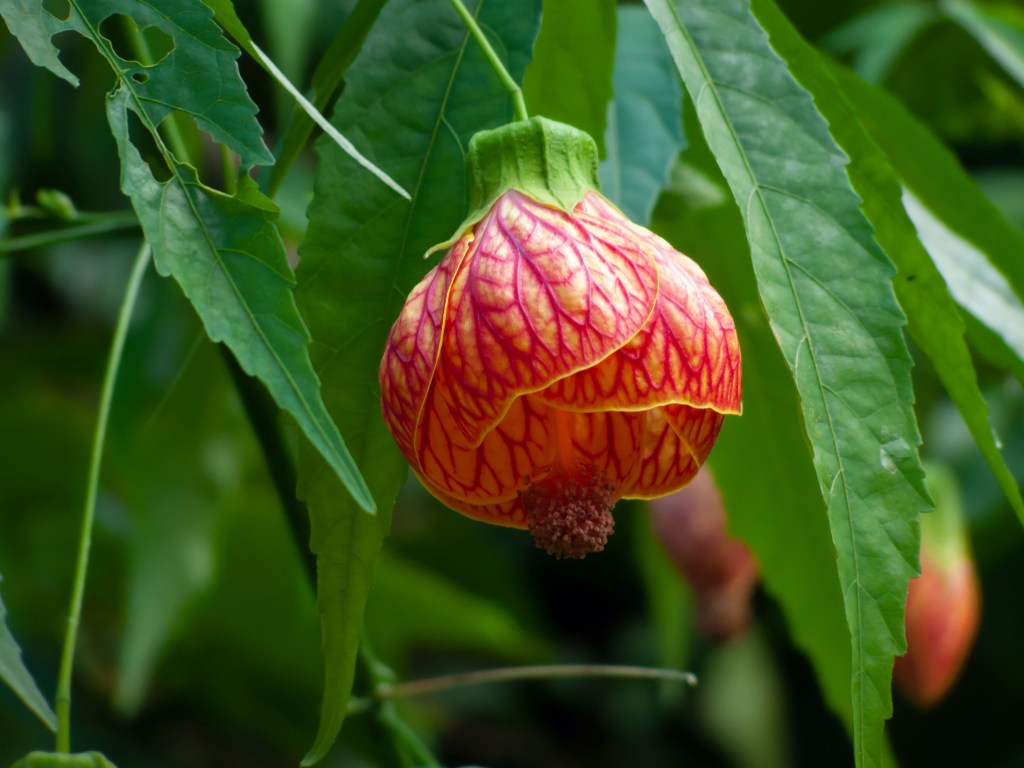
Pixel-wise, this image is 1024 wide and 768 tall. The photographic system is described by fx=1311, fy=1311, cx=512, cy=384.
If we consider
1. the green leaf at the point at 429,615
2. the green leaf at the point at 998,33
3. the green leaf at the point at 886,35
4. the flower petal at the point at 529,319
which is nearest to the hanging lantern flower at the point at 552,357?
the flower petal at the point at 529,319

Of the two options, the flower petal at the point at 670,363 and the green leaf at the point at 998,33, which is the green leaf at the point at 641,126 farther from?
the green leaf at the point at 998,33

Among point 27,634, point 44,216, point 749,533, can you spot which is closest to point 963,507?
point 749,533

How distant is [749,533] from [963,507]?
88cm

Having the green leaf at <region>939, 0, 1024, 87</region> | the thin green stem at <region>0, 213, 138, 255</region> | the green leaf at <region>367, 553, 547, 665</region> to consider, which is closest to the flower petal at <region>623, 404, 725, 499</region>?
the thin green stem at <region>0, 213, 138, 255</region>

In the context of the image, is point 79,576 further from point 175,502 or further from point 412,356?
point 175,502

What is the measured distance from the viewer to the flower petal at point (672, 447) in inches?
20.7

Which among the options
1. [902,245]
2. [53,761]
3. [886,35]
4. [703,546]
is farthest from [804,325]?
[886,35]

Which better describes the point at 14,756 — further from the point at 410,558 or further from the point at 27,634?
the point at 410,558

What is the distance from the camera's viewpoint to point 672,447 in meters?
0.55

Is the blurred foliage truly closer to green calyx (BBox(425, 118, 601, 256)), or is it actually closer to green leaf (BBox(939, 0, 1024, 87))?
green leaf (BBox(939, 0, 1024, 87))

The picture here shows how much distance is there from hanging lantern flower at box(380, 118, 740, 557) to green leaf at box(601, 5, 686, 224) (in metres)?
0.16

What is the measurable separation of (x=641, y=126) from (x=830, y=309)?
302 millimetres

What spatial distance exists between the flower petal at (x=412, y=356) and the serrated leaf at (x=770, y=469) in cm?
30

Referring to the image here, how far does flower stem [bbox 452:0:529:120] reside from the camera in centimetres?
53
